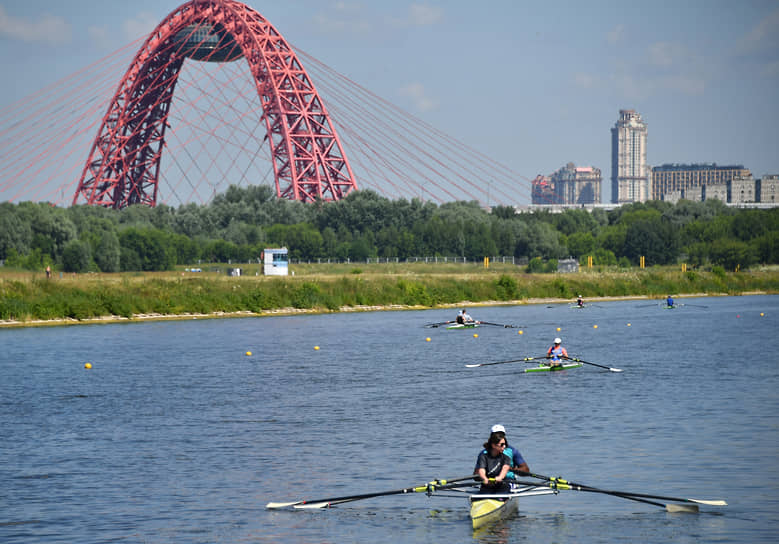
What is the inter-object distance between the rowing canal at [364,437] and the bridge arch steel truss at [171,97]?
75.9 metres

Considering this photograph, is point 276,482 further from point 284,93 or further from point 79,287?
point 284,93

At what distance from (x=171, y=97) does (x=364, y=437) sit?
124m

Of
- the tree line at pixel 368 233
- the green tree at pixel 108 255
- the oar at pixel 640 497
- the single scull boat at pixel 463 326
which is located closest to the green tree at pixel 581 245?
the tree line at pixel 368 233

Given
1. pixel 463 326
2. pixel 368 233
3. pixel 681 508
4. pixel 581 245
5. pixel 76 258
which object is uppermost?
pixel 368 233

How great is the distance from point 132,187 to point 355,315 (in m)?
73.2

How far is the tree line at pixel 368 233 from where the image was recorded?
4505 inches

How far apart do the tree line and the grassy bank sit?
7372 mm

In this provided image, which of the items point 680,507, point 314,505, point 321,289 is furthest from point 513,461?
point 321,289

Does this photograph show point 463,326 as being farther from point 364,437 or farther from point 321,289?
point 364,437

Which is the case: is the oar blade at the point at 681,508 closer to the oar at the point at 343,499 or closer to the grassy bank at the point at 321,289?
the oar at the point at 343,499

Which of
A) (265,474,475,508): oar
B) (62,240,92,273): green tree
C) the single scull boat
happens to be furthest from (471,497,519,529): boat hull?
(62,240,92,273): green tree

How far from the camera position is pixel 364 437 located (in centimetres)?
3102

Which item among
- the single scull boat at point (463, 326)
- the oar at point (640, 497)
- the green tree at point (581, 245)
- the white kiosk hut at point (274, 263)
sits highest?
the green tree at point (581, 245)

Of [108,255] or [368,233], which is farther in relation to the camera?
[368,233]
